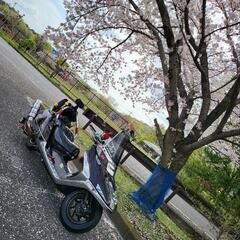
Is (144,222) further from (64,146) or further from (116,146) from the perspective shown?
(64,146)

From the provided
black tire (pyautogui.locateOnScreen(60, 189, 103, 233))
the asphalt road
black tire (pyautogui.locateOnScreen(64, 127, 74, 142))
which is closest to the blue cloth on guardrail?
the asphalt road

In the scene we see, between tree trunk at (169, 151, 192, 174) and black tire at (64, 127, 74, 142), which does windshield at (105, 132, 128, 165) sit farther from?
tree trunk at (169, 151, 192, 174)

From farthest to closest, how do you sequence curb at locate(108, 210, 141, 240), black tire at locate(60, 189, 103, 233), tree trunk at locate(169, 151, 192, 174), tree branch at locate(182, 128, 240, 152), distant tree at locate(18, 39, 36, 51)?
distant tree at locate(18, 39, 36, 51)
tree trunk at locate(169, 151, 192, 174)
tree branch at locate(182, 128, 240, 152)
curb at locate(108, 210, 141, 240)
black tire at locate(60, 189, 103, 233)

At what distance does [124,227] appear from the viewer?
6.75m

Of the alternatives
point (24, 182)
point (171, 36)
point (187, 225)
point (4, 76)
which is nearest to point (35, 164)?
point (24, 182)

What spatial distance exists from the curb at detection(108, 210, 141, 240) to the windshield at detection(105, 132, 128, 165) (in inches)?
56.4

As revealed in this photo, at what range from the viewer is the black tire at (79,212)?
17.3 ft

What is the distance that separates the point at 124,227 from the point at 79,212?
171 centimetres

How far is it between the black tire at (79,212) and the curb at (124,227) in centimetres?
146

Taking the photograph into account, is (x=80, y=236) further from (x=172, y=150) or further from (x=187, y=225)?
(x=187, y=225)

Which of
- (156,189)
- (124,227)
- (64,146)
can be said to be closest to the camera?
(64,146)

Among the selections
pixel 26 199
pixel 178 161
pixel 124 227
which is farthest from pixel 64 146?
pixel 178 161

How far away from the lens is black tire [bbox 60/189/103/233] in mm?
5277

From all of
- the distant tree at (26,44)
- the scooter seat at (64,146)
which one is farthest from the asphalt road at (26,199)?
the distant tree at (26,44)
